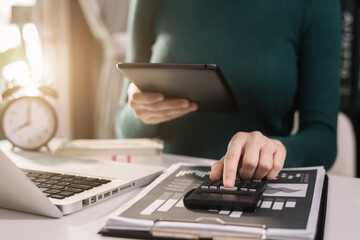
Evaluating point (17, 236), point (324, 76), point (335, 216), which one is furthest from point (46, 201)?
point (324, 76)

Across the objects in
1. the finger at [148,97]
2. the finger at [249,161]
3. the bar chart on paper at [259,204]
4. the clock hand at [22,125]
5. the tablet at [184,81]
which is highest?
the tablet at [184,81]

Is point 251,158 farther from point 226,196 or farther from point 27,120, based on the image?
point 27,120

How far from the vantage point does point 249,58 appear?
1.11 m

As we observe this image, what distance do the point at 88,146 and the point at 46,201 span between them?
0.46 m

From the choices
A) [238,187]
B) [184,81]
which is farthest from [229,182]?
[184,81]

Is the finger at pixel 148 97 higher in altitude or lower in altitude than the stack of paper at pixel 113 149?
higher

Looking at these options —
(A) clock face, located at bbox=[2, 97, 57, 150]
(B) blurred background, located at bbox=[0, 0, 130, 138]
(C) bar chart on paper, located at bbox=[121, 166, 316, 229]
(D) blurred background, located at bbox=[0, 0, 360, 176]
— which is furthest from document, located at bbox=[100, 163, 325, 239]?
(B) blurred background, located at bbox=[0, 0, 130, 138]

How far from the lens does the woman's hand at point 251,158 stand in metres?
0.60

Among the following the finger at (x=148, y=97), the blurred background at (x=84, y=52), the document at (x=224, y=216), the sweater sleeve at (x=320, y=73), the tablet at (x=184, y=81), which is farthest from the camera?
the blurred background at (x=84, y=52)

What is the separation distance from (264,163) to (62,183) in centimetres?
29

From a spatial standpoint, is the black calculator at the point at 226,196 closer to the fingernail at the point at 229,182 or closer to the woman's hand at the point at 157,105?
the fingernail at the point at 229,182

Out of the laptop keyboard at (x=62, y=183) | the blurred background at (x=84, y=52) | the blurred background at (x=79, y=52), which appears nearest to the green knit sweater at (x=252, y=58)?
the laptop keyboard at (x=62, y=183)

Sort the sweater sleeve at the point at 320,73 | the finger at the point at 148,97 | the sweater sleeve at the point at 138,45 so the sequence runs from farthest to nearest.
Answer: the sweater sleeve at the point at 138,45
the sweater sleeve at the point at 320,73
the finger at the point at 148,97

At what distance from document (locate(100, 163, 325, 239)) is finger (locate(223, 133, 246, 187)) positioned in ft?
0.16
